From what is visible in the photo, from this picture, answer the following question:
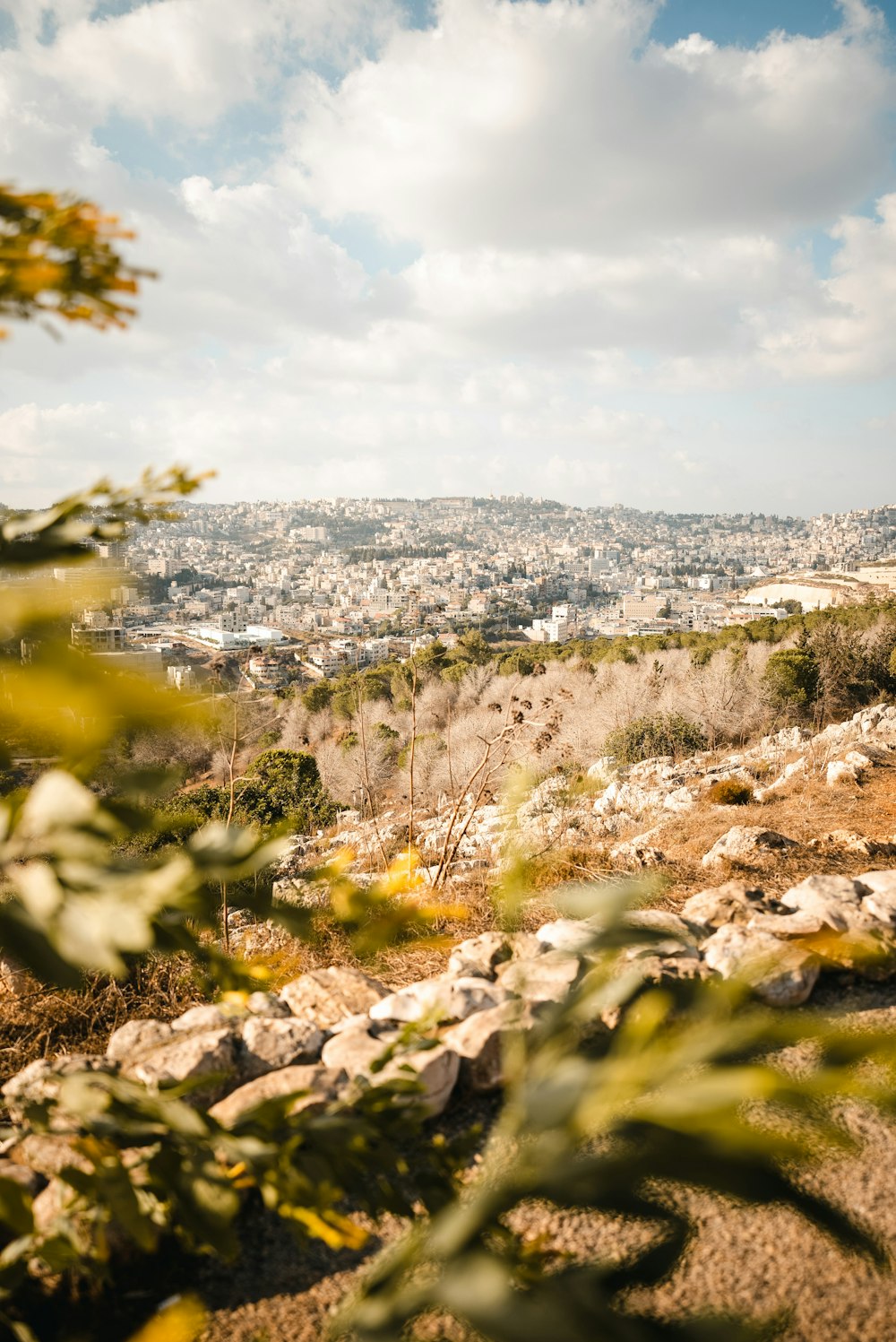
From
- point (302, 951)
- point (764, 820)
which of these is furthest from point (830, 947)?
point (764, 820)

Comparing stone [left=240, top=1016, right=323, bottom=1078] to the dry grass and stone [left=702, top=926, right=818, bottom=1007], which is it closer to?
the dry grass

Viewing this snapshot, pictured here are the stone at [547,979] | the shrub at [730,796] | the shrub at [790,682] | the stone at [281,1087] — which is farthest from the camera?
the shrub at [790,682]

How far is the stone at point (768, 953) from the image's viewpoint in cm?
293

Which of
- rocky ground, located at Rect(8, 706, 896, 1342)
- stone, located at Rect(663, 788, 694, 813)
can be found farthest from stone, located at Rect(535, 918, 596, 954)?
stone, located at Rect(663, 788, 694, 813)

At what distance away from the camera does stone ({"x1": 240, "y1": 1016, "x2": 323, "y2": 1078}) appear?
2576mm

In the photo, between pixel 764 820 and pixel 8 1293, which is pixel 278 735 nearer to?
pixel 764 820

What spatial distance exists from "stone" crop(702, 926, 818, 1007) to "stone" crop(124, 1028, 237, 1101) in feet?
6.23

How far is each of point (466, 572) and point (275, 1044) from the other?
92.1 m

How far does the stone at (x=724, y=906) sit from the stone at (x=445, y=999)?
1148 mm

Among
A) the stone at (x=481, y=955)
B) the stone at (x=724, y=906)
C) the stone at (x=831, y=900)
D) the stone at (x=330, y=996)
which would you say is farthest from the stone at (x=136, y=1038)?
the stone at (x=831, y=900)

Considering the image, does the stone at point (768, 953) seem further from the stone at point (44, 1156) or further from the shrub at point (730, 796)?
the shrub at point (730, 796)

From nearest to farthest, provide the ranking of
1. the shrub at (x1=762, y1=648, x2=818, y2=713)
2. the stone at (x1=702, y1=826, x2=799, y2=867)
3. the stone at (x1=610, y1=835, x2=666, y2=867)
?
1. the stone at (x1=702, y1=826, x2=799, y2=867)
2. the stone at (x1=610, y1=835, x2=666, y2=867)
3. the shrub at (x1=762, y1=648, x2=818, y2=713)

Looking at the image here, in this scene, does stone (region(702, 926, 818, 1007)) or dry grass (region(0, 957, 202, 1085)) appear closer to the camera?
dry grass (region(0, 957, 202, 1085))

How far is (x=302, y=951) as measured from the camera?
380 centimetres
